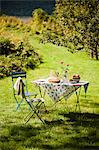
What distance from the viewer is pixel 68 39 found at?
1762cm

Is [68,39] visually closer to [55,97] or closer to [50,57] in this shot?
[50,57]

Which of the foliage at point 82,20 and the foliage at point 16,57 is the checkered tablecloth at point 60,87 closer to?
the foliage at point 16,57

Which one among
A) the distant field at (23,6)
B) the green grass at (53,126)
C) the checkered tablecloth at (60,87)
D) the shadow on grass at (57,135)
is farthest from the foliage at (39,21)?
the shadow on grass at (57,135)

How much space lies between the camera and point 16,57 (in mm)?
17406

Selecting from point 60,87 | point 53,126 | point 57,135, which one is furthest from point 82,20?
point 57,135

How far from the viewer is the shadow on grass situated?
6.71 metres

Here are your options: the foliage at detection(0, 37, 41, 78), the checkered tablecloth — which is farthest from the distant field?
the checkered tablecloth

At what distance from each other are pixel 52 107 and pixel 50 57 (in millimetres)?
10405

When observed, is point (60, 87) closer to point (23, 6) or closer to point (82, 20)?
point (82, 20)

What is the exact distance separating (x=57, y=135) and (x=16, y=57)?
1043 centimetres

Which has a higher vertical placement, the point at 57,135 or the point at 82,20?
the point at 82,20

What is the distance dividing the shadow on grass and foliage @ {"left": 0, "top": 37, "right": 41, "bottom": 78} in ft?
22.7

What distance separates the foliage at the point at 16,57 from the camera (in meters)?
15.7

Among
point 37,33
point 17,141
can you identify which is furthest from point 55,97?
A: point 37,33
